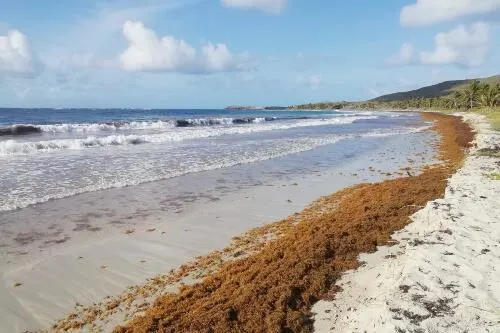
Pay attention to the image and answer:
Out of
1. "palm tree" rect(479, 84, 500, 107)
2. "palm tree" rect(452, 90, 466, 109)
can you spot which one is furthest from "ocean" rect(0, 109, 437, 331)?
"palm tree" rect(452, 90, 466, 109)

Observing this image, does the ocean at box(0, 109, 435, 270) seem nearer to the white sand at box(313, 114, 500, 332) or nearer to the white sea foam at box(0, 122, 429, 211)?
the white sea foam at box(0, 122, 429, 211)

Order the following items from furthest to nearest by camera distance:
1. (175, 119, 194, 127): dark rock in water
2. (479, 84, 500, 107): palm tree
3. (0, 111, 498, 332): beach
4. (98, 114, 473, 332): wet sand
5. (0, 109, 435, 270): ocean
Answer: (479, 84, 500, 107): palm tree, (175, 119, 194, 127): dark rock in water, (0, 109, 435, 270): ocean, (0, 111, 498, 332): beach, (98, 114, 473, 332): wet sand

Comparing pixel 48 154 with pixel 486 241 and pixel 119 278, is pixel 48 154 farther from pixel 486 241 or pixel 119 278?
pixel 486 241

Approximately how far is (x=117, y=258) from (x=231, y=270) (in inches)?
86.8

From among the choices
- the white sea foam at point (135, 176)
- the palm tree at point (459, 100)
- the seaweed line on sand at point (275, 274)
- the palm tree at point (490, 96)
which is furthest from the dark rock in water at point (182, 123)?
the palm tree at point (459, 100)

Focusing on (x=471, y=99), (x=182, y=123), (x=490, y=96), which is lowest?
(x=182, y=123)

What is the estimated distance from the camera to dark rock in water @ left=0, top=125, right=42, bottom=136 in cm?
3650

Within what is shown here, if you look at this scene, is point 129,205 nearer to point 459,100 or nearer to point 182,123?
point 182,123

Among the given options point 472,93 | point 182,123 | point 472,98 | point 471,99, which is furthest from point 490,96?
point 182,123

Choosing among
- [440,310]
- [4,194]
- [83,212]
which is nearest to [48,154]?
[4,194]

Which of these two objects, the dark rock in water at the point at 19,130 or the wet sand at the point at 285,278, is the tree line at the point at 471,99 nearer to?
the dark rock in water at the point at 19,130

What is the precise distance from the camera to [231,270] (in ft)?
21.9

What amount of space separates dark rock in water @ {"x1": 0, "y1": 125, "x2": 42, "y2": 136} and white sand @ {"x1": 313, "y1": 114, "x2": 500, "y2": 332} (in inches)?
1464

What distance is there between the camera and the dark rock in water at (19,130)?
36.5 m
